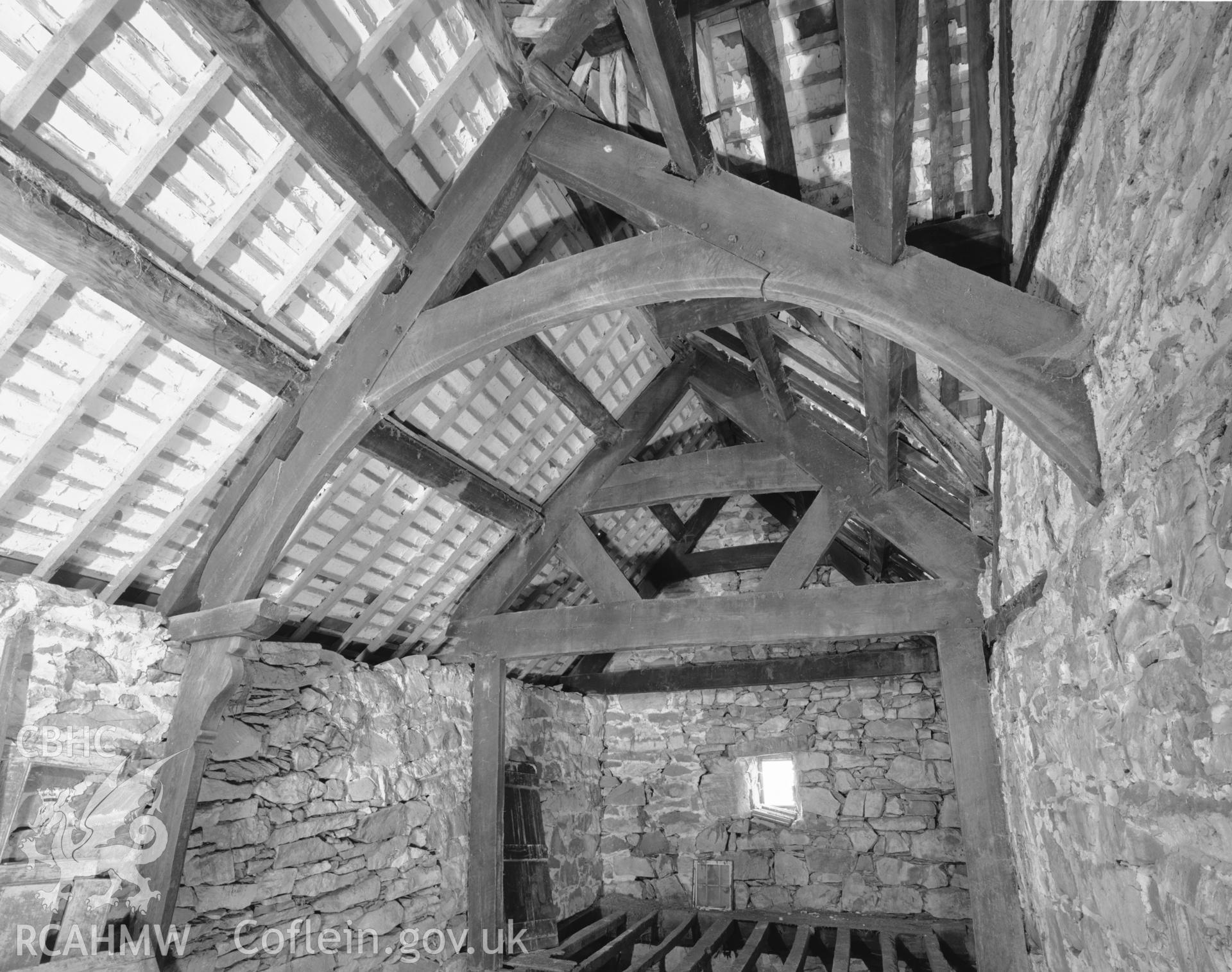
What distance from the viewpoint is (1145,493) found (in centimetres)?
167

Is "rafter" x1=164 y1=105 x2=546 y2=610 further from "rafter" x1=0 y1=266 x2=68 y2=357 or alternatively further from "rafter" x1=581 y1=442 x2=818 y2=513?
"rafter" x1=581 y1=442 x2=818 y2=513

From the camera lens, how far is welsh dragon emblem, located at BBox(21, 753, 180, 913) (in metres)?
2.74

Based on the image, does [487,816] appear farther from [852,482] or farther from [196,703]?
[852,482]

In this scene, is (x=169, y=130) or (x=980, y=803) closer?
(x=169, y=130)

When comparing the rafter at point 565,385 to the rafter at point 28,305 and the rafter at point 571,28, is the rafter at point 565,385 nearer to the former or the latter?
the rafter at point 571,28

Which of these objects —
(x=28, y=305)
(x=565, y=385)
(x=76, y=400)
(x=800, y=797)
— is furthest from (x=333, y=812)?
(x=800, y=797)

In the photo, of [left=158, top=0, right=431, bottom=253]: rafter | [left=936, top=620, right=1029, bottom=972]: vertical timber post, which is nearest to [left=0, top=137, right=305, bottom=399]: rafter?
[left=158, top=0, right=431, bottom=253]: rafter

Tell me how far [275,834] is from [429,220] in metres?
3.08

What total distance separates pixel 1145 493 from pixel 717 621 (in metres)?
3.07

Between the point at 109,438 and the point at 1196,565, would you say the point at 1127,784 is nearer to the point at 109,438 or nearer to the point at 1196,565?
the point at 1196,565

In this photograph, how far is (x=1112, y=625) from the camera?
1.95 metres

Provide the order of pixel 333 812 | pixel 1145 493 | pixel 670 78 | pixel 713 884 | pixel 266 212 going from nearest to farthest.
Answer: pixel 1145 493
pixel 670 78
pixel 266 212
pixel 333 812
pixel 713 884

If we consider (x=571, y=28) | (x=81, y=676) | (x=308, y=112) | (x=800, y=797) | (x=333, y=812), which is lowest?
(x=800, y=797)

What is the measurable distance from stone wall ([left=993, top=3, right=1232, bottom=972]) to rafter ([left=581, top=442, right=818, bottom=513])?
2327 millimetres
